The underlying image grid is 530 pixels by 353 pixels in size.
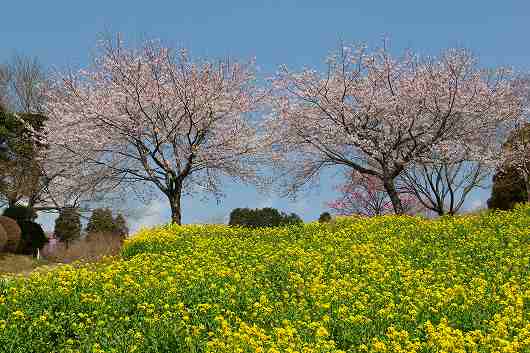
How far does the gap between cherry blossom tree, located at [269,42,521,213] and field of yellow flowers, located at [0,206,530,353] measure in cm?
1022

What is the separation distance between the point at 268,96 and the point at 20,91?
1712cm

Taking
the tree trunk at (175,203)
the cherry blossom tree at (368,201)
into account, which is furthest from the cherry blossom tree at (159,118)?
the cherry blossom tree at (368,201)

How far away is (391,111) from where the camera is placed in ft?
78.7

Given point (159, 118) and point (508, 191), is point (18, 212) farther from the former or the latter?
point (508, 191)

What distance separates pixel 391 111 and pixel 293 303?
16.8 meters

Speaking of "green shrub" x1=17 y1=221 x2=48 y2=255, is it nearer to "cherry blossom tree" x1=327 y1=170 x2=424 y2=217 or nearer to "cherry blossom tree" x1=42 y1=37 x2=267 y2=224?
"cherry blossom tree" x1=42 y1=37 x2=267 y2=224

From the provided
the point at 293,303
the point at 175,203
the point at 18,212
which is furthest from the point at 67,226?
the point at 293,303

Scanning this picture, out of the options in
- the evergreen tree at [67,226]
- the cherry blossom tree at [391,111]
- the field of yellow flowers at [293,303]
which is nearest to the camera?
the field of yellow flowers at [293,303]

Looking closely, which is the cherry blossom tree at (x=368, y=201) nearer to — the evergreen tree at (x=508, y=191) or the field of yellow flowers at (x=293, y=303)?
the evergreen tree at (x=508, y=191)

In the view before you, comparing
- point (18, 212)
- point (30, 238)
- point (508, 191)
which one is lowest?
point (30, 238)

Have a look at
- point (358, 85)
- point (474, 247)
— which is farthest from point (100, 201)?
point (474, 247)

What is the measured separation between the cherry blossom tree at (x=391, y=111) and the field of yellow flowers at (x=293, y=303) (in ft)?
33.5

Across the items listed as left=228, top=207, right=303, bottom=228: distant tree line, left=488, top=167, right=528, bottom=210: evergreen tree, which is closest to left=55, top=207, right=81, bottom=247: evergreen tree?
left=228, top=207, right=303, bottom=228: distant tree line

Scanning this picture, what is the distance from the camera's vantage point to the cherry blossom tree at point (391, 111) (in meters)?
23.4
